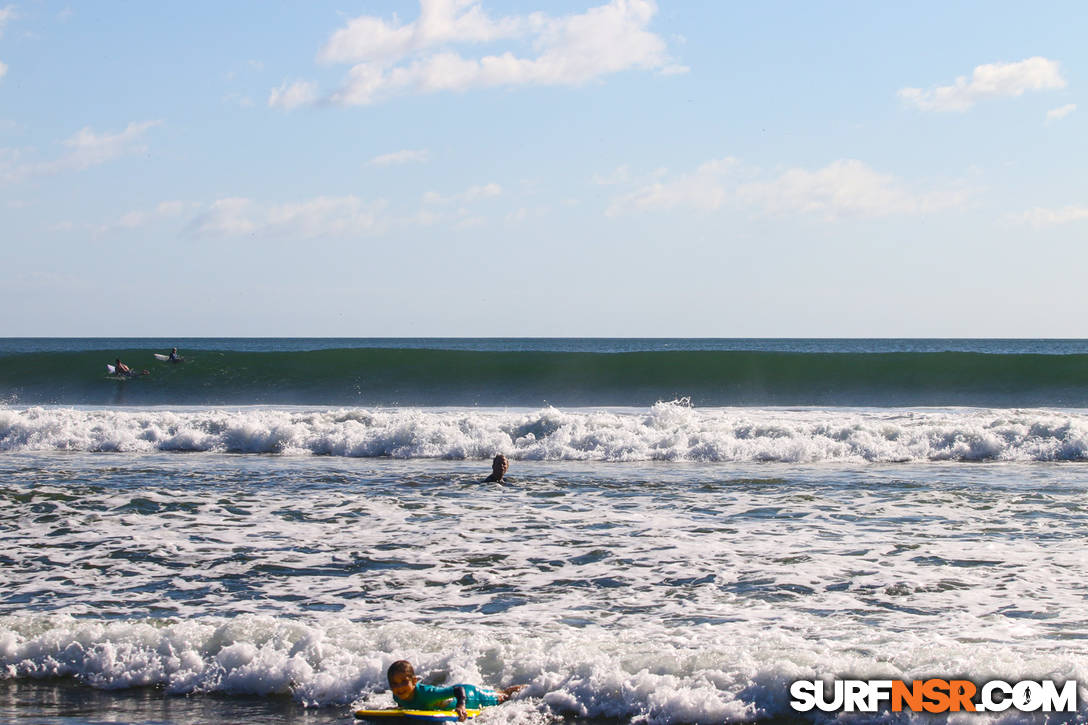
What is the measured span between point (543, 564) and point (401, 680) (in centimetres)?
319

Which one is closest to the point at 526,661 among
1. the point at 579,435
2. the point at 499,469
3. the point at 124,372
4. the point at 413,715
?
the point at 413,715

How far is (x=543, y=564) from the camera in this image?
8031 millimetres

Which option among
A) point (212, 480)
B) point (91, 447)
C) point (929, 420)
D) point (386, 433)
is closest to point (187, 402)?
point (91, 447)

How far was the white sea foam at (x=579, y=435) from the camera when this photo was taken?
16453 millimetres

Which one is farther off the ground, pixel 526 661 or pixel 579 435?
pixel 579 435

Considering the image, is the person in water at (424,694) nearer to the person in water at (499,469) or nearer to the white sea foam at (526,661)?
the white sea foam at (526,661)

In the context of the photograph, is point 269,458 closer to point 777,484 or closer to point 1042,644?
point 777,484

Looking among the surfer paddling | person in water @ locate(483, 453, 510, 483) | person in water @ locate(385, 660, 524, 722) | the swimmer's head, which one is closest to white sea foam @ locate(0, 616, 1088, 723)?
person in water @ locate(385, 660, 524, 722)

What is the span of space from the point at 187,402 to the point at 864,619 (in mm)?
27048

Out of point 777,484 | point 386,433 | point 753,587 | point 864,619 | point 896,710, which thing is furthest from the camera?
point 386,433

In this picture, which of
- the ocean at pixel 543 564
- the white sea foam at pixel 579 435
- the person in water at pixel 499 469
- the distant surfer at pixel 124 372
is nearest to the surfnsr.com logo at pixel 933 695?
the ocean at pixel 543 564

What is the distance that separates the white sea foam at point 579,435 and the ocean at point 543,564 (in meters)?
0.07

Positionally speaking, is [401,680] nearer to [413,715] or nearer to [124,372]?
[413,715]

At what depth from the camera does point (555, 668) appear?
5578 millimetres
